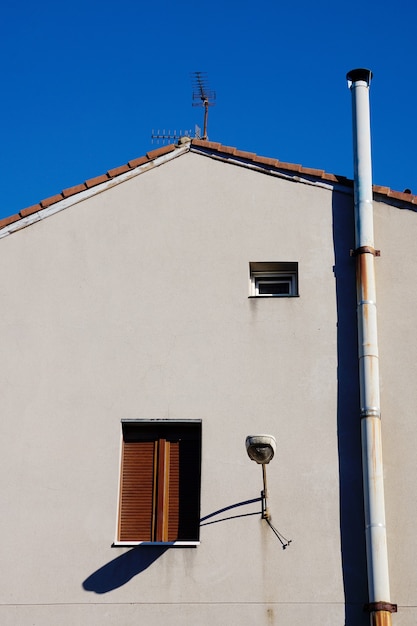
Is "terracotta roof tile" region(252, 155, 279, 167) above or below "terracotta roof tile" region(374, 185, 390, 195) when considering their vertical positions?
above

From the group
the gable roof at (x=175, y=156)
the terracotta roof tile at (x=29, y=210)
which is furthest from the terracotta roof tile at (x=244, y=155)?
the terracotta roof tile at (x=29, y=210)

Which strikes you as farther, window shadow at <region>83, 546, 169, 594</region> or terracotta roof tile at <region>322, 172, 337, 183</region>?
terracotta roof tile at <region>322, 172, 337, 183</region>

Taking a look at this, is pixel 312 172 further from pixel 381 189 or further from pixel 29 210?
pixel 29 210

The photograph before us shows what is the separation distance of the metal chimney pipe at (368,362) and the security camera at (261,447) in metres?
1.29

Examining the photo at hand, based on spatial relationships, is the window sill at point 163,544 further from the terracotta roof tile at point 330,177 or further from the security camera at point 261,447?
the terracotta roof tile at point 330,177

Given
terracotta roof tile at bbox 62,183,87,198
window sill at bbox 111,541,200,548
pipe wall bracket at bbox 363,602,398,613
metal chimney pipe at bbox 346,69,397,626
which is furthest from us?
terracotta roof tile at bbox 62,183,87,198

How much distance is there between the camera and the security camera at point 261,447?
11594 millimetres

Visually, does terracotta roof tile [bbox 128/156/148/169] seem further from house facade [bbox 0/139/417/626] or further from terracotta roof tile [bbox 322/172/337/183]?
terracotta roof tile [bbox 322/172/337/183]

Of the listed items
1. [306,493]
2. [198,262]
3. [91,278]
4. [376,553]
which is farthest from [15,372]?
[376,553]

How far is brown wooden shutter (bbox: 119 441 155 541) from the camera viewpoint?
12625 mm

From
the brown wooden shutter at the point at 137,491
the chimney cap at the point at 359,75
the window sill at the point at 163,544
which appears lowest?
the window sill at the point at 163,544

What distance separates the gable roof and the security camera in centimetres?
394

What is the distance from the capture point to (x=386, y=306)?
524 inches

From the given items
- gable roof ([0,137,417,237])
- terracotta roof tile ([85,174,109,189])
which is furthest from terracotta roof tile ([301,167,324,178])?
terracotta roof tile ([85,174,109,189])
